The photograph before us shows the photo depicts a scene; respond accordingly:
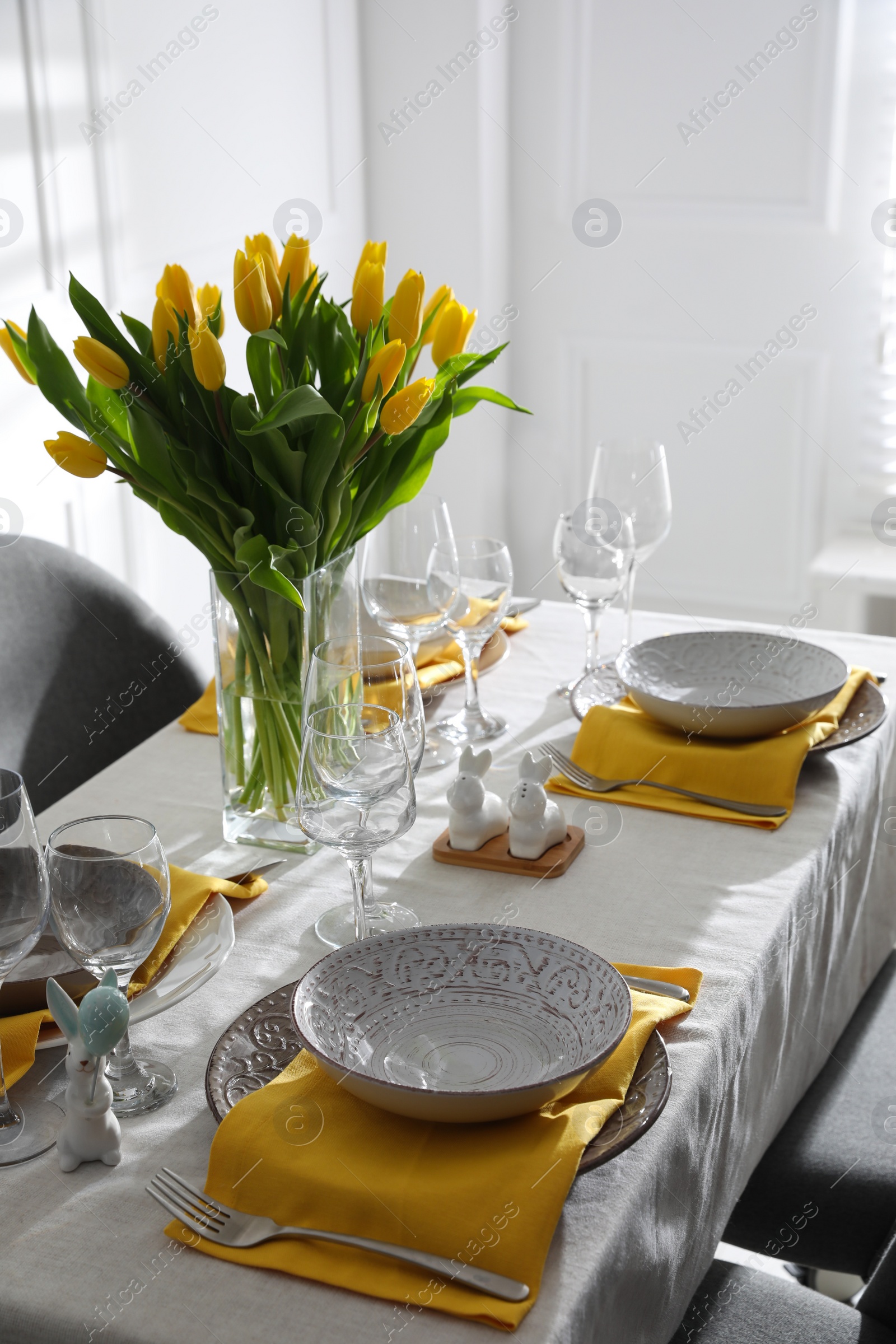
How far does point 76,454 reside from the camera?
97 centimetres

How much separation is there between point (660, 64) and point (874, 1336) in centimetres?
262

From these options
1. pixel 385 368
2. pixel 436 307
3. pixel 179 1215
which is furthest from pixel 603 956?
pixel 436 307

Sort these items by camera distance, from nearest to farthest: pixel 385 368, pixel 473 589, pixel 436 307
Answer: pixel 385 368
pixel 436 307
pixel 473 589

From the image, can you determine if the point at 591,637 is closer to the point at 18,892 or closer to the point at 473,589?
the point at 473,589

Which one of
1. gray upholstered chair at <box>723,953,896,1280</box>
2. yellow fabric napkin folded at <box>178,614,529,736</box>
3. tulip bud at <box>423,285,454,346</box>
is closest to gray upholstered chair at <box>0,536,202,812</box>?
yellow fabric napkin folded at <box>178,614,529,736</box>

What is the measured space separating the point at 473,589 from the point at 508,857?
288mm

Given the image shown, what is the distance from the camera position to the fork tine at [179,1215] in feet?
2.13

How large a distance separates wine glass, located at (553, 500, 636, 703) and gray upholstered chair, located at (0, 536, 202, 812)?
0.53 meters

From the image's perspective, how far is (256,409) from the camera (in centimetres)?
99

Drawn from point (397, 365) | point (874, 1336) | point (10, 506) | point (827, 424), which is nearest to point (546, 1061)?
point (874, 1336)

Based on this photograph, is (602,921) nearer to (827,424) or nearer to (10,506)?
(10,506)

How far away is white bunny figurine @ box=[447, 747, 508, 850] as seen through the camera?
1.04 metres

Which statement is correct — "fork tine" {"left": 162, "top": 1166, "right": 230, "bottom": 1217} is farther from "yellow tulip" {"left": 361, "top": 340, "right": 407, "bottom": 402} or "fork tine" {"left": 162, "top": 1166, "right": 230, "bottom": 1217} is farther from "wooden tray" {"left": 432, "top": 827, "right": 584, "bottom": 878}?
"yellow tulip" {"left": 361, "top": 340, "right": 407, "bottom": 402}

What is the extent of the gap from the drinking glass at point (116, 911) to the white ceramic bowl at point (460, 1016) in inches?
3.8
